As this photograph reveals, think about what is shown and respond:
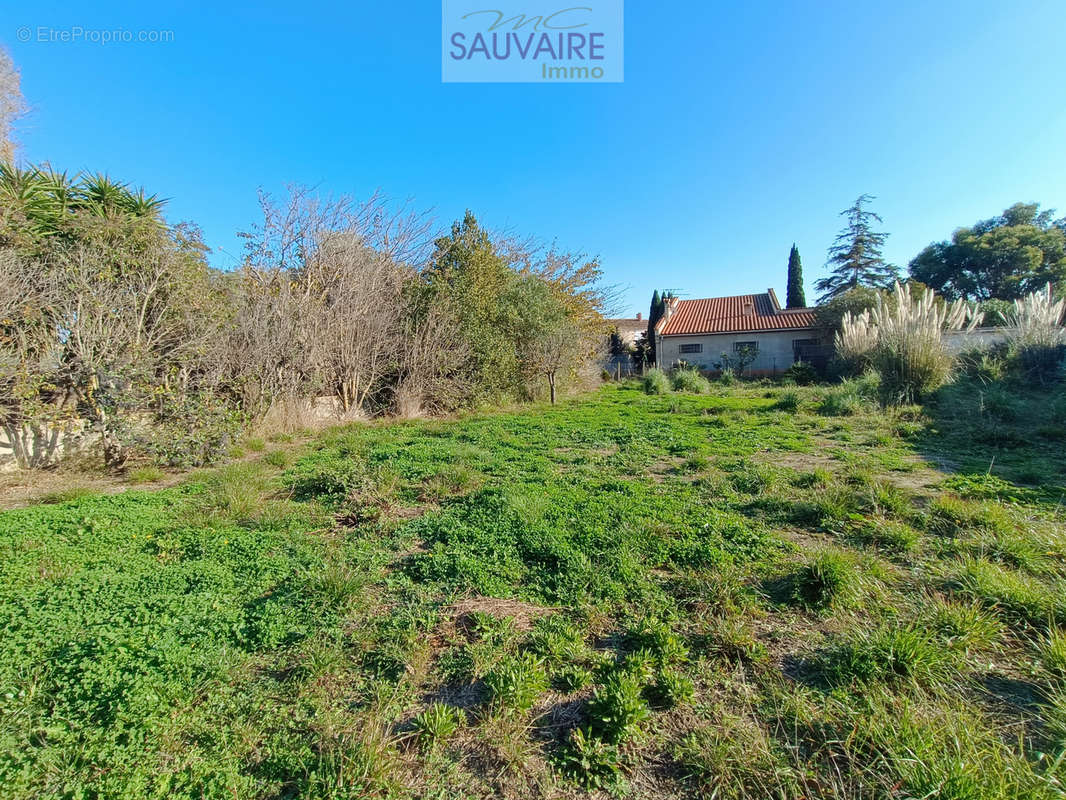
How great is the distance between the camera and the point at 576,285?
1795cm

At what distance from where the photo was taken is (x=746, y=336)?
21.8 m

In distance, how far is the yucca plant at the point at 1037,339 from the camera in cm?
1026

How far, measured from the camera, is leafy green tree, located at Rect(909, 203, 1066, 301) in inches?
1038

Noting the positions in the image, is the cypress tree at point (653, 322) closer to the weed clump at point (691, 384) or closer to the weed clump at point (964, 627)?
the weed clump at point (691, 384)

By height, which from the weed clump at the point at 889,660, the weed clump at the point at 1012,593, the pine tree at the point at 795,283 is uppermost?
the pine tree at the point at 795,283

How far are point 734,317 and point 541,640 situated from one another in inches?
969

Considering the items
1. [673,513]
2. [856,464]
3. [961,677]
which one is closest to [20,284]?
[673,513]

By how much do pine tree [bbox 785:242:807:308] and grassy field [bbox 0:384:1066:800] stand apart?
1157 inches

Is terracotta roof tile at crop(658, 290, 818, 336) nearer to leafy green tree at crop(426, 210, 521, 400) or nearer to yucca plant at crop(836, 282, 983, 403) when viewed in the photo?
yucca plant at crop(836, 282, 983, 403)

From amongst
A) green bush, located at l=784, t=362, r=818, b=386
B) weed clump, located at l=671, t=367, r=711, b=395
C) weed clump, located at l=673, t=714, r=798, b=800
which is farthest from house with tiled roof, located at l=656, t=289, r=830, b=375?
weed clump, located at l=673, t=714, r=798, b=800

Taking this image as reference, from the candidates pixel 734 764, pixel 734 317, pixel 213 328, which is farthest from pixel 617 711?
pixel 734 317

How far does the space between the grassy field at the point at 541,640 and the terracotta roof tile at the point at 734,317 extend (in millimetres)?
18850

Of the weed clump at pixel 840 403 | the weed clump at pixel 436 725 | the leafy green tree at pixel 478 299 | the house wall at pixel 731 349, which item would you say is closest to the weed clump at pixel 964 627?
the weed clump at pixel 436 725

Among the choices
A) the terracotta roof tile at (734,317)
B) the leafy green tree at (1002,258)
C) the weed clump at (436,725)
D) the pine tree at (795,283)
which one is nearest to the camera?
the weed clump at (436,725)
